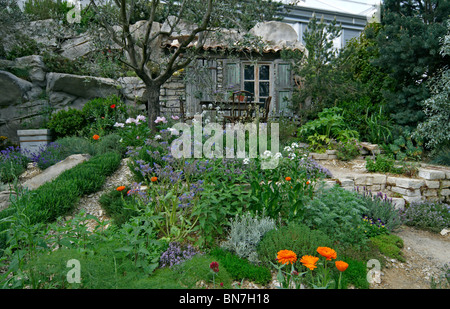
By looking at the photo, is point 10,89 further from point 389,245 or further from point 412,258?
point 412,258

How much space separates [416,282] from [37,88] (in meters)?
10.7

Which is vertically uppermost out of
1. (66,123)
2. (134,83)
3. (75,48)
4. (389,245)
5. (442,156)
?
(75,48)

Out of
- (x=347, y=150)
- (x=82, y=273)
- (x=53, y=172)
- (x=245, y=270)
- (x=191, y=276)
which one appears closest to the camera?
(x=82, y=273)

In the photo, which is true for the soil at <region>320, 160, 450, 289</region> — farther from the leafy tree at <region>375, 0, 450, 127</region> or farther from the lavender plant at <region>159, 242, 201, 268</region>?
the leafy tree at <region>375, 0, 450, 127</region>

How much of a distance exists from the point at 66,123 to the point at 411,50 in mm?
8522

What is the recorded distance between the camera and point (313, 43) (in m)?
8.66

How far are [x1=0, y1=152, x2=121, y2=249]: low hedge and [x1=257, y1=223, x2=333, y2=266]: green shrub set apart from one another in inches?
90.8

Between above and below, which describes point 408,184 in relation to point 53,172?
below

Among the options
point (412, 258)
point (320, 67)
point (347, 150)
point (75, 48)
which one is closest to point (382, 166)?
point (347, 150)

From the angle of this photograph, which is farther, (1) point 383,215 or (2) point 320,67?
(2) point 320,67

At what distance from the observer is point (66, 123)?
745 centimetres

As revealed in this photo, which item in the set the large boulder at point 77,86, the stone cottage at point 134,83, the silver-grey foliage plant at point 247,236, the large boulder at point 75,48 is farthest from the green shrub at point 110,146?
the large boulder at point 75,48

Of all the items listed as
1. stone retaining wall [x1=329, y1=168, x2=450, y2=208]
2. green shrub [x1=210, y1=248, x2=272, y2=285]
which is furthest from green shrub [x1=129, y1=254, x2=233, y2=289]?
stone retaining wall [x1=329, y1=168, x2=450, y2=208]
